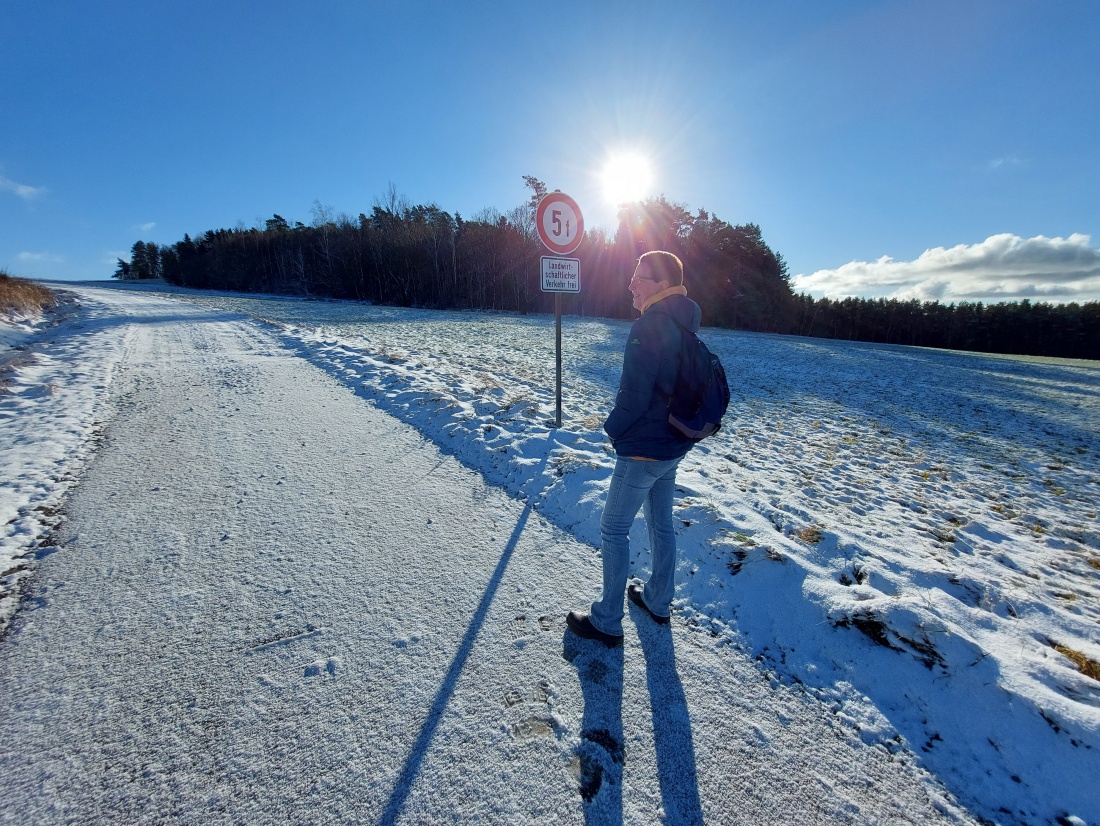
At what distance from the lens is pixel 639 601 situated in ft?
8.45

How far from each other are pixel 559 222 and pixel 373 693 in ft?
14.3

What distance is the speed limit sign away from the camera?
4.44 m

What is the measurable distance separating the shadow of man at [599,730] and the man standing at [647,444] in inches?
3.9

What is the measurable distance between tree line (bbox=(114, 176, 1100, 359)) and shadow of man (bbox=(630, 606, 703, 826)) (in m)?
28.7

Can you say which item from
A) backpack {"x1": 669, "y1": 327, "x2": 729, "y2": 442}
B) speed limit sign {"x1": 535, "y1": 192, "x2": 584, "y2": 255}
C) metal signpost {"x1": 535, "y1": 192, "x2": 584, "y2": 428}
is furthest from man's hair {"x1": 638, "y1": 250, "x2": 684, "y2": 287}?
speed limit sign {"x1": 535, "y1": 192, "x2": 584, "y2": 255}

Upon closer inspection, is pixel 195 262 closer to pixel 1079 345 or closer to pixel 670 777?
pixel 670 777

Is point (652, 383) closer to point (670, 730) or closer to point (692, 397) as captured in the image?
point (692, 397)

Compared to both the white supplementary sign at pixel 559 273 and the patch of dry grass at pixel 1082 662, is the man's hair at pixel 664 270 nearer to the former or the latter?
the white supplementary sign at pixel 559 273

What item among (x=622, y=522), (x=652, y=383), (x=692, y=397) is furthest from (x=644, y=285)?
(x=622, y=522)

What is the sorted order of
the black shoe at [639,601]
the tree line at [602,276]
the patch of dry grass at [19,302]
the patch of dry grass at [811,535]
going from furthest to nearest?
the tree line at [602,276], the patch of dry grass at [19,302], the patch of dry grass at [811,535], the black shoe at [639,601]

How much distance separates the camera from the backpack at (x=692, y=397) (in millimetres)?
2072

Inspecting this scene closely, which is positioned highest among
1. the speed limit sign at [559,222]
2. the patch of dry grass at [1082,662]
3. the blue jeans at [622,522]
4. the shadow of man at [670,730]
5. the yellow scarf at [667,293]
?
the speed limit sign at [559,222]

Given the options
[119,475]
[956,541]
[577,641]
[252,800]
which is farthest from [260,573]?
[956,541]

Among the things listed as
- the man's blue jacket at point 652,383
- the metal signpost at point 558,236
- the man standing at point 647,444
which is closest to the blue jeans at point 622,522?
the man standing at point 647,444
